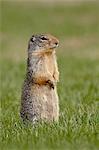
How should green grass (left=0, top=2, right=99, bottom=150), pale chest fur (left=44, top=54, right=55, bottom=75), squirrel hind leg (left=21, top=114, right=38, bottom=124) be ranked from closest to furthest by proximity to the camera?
green grass (left=0, top=2, right=99, bottom=150) < squirrel hind leg (left=21, top=114, right=38, bottom=124) < pale chest fur (left=44, top=54, right=55, bottom=75)

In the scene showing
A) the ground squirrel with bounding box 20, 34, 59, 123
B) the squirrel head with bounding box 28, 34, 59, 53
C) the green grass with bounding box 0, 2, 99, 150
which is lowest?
the green grass with bounding box 0, 2, 99, 150

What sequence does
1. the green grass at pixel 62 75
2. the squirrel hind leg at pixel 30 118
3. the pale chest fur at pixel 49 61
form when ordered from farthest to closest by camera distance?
1. the pale chest fur at pixel 49 61
2. the squirrel hind leg at pixel 30 118
3. the green grass at pixel 62 75

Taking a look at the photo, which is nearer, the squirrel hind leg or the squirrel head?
the squirrel hind leg

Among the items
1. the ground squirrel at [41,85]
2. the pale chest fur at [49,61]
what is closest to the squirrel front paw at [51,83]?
the ground squirrel at [41,85]

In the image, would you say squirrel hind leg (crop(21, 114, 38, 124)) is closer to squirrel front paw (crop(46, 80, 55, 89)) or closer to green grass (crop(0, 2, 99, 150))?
green grass (crop(0, 2, 99, 150))

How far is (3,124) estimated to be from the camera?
7.94 m

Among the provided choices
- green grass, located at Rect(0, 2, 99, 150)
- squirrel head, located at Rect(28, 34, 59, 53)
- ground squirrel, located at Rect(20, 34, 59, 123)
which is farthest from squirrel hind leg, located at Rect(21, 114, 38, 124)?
squirrel head, located at Rect(28, 34, 59, 53)

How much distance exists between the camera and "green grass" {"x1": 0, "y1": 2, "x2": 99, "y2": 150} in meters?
6.34

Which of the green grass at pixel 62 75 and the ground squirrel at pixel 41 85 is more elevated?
the ground squirrel at pixel 41 85

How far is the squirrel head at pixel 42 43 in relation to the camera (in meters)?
7.67

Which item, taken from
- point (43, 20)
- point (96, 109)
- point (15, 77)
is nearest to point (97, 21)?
point (43, 20)

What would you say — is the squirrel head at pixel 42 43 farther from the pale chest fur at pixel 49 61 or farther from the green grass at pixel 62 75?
the green grass at pixel 62 75

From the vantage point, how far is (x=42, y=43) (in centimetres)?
779

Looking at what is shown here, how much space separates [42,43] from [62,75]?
25.8ft
